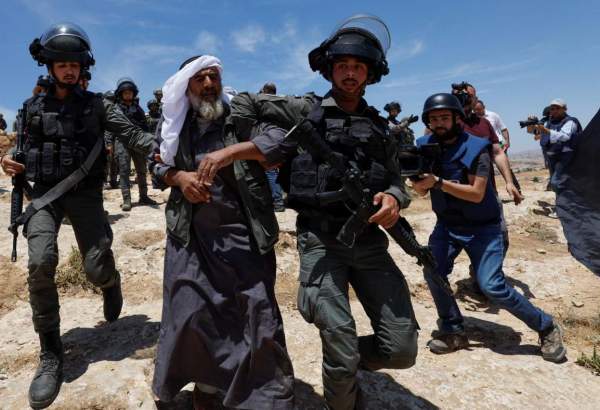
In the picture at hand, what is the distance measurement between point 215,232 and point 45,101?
208cm

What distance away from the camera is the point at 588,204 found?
315 centimetres

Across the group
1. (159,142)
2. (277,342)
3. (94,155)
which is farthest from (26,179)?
(277,342)

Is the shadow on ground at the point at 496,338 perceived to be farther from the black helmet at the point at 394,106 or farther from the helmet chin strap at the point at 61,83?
the black helmet at the point at 394,106

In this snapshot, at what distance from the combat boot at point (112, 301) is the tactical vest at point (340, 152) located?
7.66 feet

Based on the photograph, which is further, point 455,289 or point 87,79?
point 455,289

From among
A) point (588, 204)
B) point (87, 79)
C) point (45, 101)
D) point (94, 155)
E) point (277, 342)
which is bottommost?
point (277, 342)

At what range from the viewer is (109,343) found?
3996 mm

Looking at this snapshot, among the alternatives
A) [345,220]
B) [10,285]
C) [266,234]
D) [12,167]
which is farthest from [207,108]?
[10,285]

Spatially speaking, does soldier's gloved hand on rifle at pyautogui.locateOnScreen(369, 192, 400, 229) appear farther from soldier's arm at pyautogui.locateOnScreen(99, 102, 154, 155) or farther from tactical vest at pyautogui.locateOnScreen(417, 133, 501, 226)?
soldier's arm at pyautogui.locateOnScreen(99, 102, 154, 155)

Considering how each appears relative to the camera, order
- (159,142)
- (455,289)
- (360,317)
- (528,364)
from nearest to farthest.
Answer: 1. (159,142)
2. (528,364)
3. (360,317)
4. (455,289)

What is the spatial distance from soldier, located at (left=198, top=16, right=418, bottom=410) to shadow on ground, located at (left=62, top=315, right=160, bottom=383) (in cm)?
188

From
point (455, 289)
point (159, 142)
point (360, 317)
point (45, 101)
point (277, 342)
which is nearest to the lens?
point (277, 342)

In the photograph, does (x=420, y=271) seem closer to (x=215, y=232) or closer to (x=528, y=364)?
(x=528, y=364)

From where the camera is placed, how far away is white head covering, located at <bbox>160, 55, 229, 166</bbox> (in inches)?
111
